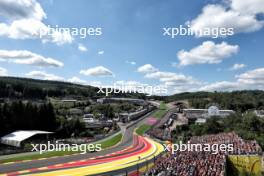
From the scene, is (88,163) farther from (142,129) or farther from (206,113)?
(206,113)

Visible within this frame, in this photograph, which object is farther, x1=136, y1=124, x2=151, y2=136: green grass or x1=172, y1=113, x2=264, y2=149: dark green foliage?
x1=136, y1=124, x2=151, y2=136: green grass

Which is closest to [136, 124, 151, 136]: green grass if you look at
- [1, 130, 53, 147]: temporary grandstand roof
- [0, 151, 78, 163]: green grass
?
[1, 130, 53, 147]: temporary grandstand roof

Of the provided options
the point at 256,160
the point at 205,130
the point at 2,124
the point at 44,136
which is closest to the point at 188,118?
the point at 205,130

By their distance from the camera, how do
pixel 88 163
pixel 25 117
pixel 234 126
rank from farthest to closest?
1. pixel 25 117
2. pixel 234 126
3. pixel 88 163

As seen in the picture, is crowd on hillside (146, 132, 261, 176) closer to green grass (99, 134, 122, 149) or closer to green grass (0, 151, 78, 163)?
green grass (0, 151, 78, 163)

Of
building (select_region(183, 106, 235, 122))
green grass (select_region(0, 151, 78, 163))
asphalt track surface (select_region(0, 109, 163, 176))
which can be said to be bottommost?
asphalt track surface (select_region(0, 109, 163, 176))

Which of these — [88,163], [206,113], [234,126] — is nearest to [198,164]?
[88,163]

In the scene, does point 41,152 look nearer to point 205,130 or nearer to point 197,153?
point 197,153

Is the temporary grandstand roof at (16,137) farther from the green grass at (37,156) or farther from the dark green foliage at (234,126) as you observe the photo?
the dark green foliage at (234,126)
